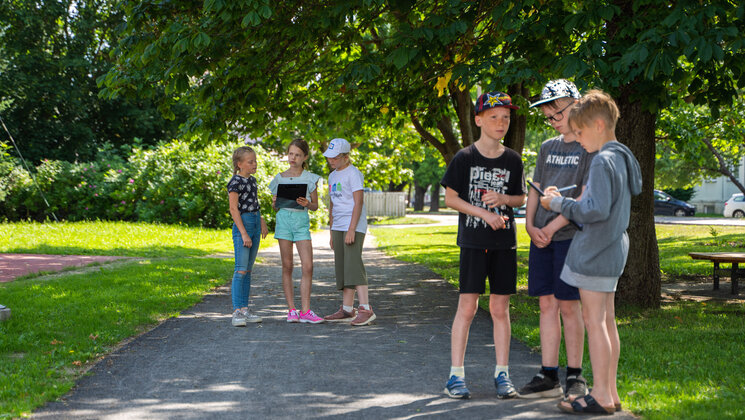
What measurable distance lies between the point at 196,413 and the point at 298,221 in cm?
336

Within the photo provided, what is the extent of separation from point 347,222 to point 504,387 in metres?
3.23

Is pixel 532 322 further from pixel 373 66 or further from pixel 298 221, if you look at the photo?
pixel 373 66

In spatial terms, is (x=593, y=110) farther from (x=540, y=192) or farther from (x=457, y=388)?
(x=457, y=388)

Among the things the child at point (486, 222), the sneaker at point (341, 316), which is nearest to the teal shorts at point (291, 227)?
the sneaker at point (341, 316)

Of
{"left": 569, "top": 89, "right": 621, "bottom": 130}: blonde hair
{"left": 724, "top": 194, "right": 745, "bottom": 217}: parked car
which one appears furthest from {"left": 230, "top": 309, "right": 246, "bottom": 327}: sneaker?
{"left": 724, "top": 194, "right": 745, "bottom": 217}: parked car

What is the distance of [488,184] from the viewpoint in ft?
14.9

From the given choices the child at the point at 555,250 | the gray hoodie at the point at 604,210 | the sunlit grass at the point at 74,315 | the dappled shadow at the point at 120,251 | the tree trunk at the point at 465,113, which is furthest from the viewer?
the dappled shadow at the point at 120,251

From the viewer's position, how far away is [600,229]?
3.92 metres

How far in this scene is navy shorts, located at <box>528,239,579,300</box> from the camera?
4340 millimetres

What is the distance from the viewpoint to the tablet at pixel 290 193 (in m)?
7.22

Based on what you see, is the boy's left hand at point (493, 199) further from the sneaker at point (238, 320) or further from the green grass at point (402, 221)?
the green grass at point (402, 221)

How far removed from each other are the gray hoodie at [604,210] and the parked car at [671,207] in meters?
43.8

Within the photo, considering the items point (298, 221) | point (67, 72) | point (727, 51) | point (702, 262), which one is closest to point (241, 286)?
point (298, 221)

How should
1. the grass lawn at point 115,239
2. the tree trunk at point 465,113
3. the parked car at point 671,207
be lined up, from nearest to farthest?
the tree trunk at point 465,113, the grass lawn at point 115,239, the parked car at point 671,207
